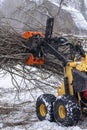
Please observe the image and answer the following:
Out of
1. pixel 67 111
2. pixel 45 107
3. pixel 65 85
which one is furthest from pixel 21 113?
pixel 67 111

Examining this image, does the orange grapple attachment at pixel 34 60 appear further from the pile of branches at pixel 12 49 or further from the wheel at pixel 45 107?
the wheel at pixel 45 107

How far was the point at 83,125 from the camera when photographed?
7.20 m

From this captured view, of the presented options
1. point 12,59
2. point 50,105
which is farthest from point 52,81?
point 50,105

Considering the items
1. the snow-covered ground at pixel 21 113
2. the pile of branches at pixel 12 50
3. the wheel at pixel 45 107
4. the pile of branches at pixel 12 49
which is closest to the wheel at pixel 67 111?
the snow-covered ground at pixel 21 113

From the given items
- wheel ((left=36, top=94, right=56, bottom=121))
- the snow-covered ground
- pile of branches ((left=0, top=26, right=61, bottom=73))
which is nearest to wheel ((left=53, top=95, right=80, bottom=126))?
the snow-covered ground

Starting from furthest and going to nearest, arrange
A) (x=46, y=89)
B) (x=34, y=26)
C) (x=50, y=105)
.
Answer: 1. (x=46, y=89)
2. (x=34, y=26)
3. (x=50, y=105)

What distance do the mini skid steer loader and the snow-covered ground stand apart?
18cm

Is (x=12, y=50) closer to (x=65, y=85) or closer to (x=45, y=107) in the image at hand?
(x=45, y=107)

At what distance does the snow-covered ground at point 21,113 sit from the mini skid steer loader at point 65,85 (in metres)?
0.18

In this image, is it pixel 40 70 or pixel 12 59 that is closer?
pixel 12 59

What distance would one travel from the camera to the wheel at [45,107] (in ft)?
24.8

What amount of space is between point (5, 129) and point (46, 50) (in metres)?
1.66

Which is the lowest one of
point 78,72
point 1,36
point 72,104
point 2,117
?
point 2,117

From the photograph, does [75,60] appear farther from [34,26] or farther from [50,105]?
[34,26]
